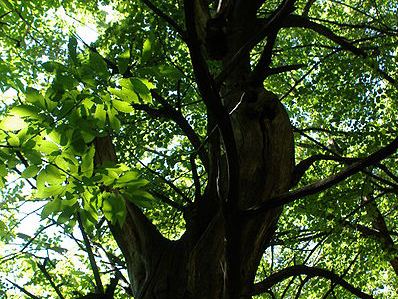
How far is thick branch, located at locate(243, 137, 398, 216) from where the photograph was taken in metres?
2.18

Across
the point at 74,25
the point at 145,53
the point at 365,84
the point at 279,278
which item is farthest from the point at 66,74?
the point at 74,25

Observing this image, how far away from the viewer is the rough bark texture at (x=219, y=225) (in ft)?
10.9

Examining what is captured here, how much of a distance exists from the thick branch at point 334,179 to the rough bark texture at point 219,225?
1.76 ft

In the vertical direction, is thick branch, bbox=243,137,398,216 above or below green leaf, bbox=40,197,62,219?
above

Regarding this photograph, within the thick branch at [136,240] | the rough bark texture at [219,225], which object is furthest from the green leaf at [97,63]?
the thick branch at [136,240]

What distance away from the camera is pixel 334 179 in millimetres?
2332

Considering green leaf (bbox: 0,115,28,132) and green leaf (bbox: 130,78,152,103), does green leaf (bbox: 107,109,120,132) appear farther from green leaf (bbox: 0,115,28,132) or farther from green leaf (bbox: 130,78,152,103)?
green leaf (bbox: 0,115,28,132)

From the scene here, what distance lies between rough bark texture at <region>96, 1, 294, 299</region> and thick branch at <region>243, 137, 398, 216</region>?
0.54m

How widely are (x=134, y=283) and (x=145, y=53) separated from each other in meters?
2.33

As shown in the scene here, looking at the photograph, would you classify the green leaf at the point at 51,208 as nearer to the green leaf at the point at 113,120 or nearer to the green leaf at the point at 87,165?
the green leaf at the point at 87,165

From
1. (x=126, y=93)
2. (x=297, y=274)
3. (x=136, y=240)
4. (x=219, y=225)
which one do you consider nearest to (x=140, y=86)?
(x=126, y=93)

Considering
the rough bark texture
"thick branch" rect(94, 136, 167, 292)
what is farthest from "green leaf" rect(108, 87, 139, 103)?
"thick branch" rect(94, 136, 167, 292)

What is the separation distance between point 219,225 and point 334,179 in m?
1.37

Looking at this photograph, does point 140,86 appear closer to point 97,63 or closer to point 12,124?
point 97,63
